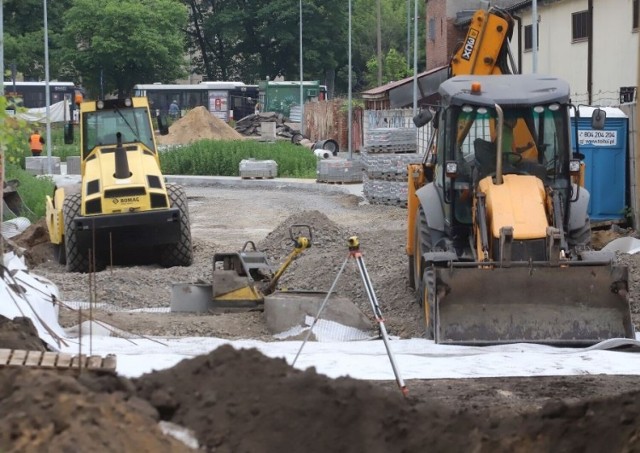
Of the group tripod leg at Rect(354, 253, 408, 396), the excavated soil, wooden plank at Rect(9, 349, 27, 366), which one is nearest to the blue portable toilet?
tripod leg at Rect(354, 253, 408, 396)

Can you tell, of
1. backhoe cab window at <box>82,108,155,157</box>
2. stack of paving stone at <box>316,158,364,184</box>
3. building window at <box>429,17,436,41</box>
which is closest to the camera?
backhoe cab window at <box>82,108,155,157</box>

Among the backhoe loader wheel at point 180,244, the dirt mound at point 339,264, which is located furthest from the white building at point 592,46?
the backhoe loader wheel at point 180,244

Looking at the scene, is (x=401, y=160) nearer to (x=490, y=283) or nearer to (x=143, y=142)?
(x=143, y=142)

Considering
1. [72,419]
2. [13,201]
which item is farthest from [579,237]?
[13,201]

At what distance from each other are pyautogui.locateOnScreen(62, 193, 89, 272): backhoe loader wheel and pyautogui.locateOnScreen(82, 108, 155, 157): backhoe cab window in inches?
41.4

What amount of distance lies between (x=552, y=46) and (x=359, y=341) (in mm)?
25587

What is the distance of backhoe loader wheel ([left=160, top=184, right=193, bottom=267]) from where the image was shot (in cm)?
Result: 1742

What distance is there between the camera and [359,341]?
10961 mm

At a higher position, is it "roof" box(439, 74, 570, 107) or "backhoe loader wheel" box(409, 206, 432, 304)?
"roof" box(439, 74, 570, 107)

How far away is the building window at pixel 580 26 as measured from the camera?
32.1 metres

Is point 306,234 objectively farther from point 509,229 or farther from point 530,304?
point 530,304

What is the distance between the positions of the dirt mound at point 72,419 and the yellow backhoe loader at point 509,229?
15.7 feet

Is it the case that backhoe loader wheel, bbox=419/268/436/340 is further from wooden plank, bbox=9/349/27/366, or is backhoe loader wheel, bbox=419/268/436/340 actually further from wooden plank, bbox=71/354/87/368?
wooden plank, bbox=9/349/27/366

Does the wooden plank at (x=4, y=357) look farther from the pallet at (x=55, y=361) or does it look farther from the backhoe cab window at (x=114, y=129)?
the backhoe cab window at (x=114, y=129)
